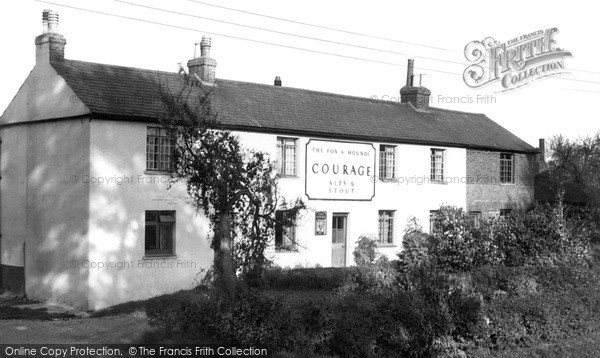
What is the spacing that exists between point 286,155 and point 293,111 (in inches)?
94.7

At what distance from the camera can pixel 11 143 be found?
89.8 ft

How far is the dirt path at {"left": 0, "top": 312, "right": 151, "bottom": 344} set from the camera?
617 inches

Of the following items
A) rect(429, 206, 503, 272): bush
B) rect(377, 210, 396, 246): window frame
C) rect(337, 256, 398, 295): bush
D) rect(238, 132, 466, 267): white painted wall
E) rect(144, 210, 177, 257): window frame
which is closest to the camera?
rect(337, 256, 398, 295): bush

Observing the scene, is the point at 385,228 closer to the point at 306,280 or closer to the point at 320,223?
the point at 320,223

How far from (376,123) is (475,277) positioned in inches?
544

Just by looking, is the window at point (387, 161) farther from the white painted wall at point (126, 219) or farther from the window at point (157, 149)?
the window at point (157, 149)

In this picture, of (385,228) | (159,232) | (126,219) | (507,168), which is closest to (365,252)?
(385,228)

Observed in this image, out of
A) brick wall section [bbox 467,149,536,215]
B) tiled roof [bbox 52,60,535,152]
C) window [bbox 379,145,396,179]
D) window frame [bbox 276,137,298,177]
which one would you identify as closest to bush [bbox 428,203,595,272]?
window frame [bbox 276,137,298,177]

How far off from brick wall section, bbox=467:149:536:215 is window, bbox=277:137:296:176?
34.6 ft

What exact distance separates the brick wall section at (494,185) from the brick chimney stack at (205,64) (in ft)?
45.0

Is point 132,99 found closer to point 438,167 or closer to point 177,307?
point 177,307

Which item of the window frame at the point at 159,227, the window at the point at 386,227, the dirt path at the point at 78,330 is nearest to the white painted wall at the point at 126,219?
the window frame at the point at 159,227

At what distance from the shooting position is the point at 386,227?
31750 millimetres

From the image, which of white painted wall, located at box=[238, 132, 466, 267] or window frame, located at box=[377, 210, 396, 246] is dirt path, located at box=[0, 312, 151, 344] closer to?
white painted wall, located at box=[238, 132, 466, 267]
